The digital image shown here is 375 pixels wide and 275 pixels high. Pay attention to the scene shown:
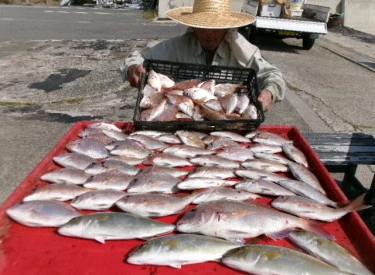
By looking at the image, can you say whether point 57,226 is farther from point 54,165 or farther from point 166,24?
point 166,24

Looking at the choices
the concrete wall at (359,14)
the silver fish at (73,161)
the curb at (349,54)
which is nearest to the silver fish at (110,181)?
the silver fish at (73,161)

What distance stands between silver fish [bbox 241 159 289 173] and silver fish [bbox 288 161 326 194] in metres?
0.06

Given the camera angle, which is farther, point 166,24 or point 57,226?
point 166,24

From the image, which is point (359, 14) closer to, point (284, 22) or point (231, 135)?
point (284, 22)

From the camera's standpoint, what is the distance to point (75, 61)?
9508 millimetres

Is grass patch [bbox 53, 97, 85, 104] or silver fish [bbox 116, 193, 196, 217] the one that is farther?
grass patch [bbox 53, 97, 85, 104]

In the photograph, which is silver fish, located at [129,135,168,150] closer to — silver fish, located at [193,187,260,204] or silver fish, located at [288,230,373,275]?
silver fish, located at [193,187,260,204]

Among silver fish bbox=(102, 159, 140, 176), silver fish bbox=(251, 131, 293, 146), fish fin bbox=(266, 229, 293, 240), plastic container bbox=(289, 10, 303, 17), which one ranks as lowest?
fish fin bbox=(266, 229, 293, 240)

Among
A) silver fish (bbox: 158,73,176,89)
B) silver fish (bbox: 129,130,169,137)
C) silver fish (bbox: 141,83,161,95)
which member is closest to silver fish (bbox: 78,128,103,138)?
silver fish (bbox: 129,130,169,137)

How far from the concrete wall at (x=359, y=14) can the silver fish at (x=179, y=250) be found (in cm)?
2133

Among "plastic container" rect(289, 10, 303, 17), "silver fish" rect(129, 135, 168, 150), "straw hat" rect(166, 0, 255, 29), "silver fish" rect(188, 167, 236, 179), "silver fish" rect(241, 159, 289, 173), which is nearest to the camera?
"silver fish" rect(188, 167, 236, 179)

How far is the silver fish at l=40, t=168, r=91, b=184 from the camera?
1985 mm

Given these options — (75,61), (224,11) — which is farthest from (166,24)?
(224,11)

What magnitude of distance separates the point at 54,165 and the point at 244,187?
1275 millimetres
